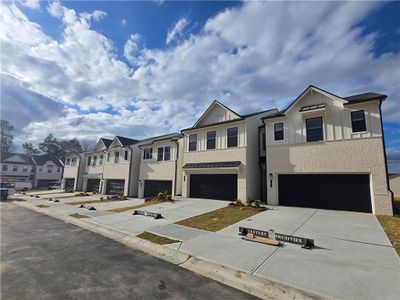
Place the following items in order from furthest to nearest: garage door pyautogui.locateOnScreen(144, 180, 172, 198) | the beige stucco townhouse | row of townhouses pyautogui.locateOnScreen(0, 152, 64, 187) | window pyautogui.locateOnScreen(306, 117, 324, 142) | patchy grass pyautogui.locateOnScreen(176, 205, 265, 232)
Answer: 1. row of townhouses pyautogui.locateOnScreen(0, 152, 64, 187)
2. garage door pyautogui.locateOnScreen(144, 180, 172, 198)
3. window pyautogui.locateOnScreen(306, 117, 324, 142)
4. the beige stucco townhouse
5. patchy grass pyautogui.locateOnScreen(176, 205, 265, 232)

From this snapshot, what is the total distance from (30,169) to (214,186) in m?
63.7

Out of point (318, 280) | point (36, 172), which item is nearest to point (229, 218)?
point (318, 280)

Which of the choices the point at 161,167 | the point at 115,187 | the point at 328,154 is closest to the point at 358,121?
the point at 328,154

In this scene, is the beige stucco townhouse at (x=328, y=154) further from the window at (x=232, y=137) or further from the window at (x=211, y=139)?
the window at (x=211, y=139)

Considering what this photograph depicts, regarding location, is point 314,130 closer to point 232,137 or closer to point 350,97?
point 350,97

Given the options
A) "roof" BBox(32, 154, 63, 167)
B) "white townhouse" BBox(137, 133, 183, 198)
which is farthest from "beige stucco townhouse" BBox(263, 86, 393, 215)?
"roof" BBox(32, 154, 63, 167)

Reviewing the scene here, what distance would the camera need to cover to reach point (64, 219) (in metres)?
13.7

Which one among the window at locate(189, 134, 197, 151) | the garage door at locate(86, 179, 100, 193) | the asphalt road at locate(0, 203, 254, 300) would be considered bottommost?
the asphalt road at locate(0, 203, 254, 300)

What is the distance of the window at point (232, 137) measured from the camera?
61.6 feet

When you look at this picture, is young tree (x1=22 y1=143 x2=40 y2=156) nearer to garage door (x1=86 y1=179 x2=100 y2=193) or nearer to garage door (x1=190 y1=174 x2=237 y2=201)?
garage door (x1=86 y1=179 x2=100 y2=193)

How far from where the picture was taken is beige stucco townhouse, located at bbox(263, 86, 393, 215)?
516 inches

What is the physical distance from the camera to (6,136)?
2864 inches

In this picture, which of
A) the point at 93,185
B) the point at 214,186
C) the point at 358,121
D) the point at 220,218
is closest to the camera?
the point at 220,218

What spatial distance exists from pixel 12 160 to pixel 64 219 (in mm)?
61571
